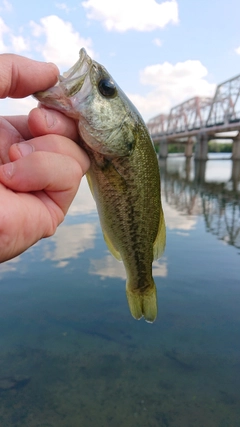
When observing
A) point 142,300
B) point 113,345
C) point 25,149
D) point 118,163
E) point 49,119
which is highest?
point 49,119

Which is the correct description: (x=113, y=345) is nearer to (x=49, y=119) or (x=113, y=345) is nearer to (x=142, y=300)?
(x=142, y=300)

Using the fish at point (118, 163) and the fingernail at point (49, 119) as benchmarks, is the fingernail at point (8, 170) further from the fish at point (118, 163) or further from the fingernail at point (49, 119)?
the fish at point (118, 163)

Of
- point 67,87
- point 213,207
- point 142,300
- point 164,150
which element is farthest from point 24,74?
point 164,150

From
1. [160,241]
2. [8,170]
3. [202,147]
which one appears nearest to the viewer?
[8,170]

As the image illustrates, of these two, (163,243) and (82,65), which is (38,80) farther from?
(163,243)

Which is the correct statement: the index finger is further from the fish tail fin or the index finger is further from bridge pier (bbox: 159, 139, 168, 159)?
bridge pier (bbox: 159, 139, 168, 159)

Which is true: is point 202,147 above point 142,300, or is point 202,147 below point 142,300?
below

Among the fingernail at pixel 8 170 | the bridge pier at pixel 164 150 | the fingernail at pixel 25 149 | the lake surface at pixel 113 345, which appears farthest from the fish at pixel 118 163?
the bridge pier at pixel 164 150
